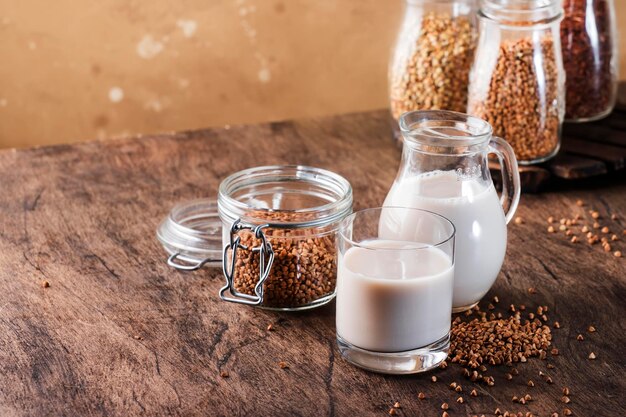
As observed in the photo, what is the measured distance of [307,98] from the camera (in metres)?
2.35

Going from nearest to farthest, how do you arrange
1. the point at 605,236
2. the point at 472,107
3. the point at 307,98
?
the point at 605,236 → the point at 472,107 → the point at 307,98

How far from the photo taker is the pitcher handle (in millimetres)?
989

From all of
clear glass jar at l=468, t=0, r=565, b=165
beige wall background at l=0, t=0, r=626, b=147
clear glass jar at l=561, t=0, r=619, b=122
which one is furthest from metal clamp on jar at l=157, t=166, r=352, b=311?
beige wall background at l=0, t=0, r=626, b=147

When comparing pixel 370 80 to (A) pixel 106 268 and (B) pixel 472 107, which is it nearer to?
(B) pixel 472 107

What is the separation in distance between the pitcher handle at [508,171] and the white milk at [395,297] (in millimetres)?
194

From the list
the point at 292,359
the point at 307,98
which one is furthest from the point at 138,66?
the point at 292,359

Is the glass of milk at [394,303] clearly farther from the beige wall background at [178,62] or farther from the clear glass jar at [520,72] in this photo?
the beige wall background at [178,62]

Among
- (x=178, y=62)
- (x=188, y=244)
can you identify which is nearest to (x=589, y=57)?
(x=188, y=244)

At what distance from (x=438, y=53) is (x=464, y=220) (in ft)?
1.70

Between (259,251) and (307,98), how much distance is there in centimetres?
145

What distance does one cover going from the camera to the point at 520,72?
128 cm

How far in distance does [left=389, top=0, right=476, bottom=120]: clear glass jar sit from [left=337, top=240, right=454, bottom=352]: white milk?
59 centimetres

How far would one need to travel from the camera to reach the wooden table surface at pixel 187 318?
2.66 feet

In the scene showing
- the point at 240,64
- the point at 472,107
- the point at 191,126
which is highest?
the point at 472,107
